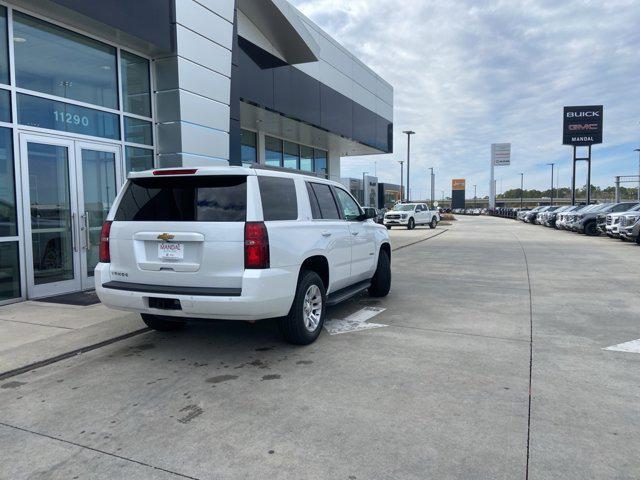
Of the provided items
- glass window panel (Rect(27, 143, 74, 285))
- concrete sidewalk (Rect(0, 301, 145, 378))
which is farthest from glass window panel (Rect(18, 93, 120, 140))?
concrete sidewalk (Rect(0, 301, 145, 378))

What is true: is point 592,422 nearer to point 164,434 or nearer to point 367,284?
point 164,434

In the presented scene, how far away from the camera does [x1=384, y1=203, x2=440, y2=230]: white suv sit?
3169cm

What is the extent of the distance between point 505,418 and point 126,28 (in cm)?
853

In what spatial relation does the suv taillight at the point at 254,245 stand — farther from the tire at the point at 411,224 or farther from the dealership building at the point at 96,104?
the tire at the point at 411,224

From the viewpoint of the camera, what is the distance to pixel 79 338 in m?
5.60

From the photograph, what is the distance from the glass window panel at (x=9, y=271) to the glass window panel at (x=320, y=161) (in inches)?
607

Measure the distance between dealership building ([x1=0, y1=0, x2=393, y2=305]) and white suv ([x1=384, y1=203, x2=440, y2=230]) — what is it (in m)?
19.6

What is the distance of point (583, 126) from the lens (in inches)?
1868

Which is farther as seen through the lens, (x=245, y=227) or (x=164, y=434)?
(x=245, y=227)

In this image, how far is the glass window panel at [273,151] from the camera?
1836 centimetres

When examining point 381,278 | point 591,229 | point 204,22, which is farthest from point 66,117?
point 591,229

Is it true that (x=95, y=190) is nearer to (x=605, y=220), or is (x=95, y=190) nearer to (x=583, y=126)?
(x=605, y=220)

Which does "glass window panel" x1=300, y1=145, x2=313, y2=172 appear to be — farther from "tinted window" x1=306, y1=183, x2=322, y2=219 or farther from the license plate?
the license plate

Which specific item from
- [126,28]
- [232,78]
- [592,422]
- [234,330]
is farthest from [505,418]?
[232,78]
